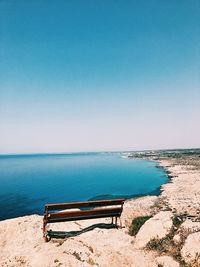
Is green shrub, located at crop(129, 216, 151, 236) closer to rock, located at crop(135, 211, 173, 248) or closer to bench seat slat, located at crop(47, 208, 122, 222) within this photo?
rock, located at crop(135, 211, 173, 248)

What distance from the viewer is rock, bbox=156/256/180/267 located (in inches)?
346

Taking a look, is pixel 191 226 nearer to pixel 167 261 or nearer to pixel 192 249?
pixel 192 249

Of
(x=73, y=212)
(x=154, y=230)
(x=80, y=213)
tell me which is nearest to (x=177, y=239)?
(x=154, y=230)

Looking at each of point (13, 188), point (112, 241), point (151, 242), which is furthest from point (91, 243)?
point (13, 188)

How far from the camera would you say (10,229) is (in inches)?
569

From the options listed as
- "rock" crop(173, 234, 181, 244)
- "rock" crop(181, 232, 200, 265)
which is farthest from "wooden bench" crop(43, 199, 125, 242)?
"rock" crop(181, 232, 200, 265)

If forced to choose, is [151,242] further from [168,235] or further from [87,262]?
[87,262]

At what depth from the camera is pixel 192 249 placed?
930 cm

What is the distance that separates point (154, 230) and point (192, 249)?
7.14 feet

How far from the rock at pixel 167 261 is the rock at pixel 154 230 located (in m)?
1.35

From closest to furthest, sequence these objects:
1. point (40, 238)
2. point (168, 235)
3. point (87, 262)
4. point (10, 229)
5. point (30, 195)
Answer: point (87, 262), point (168, 235), point (40, 238), point (10, 229), point (30, 195)

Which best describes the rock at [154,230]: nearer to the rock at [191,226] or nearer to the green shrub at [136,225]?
the rock at [191,226]

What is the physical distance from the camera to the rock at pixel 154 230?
424 inches

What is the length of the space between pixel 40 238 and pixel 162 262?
21.0ft
